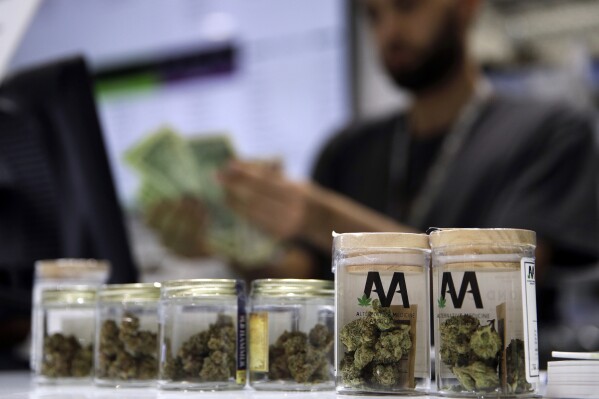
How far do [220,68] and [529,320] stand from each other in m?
2.42

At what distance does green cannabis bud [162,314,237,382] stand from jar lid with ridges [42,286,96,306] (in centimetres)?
20

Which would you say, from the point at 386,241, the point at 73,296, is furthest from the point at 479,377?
the point at 73,296

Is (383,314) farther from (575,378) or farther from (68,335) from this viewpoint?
(68,335)

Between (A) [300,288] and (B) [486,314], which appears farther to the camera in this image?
(A) [300,288]

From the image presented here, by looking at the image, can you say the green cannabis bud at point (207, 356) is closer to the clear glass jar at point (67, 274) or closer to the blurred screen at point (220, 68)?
the clear glass jar at point (67, 274)

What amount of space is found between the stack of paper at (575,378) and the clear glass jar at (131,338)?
0.41 meters

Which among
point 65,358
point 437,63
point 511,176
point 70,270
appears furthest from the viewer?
point 437,63

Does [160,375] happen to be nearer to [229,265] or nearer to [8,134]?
[8,134]

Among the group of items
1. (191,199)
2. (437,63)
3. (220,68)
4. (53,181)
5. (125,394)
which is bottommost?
(125,394)

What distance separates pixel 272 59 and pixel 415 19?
65 centimetres

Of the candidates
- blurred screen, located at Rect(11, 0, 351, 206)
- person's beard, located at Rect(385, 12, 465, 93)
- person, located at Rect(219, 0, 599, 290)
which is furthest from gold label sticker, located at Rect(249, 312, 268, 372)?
blurred screen, located at Rect(11, 0, 351, 206)

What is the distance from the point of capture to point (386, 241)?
705 millimetres

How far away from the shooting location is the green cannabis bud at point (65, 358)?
0.94 meters

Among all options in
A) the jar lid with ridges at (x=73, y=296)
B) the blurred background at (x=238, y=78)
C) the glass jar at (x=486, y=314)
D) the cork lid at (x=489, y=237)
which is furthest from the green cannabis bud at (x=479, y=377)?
the blurred background at (x=238, y=78)
